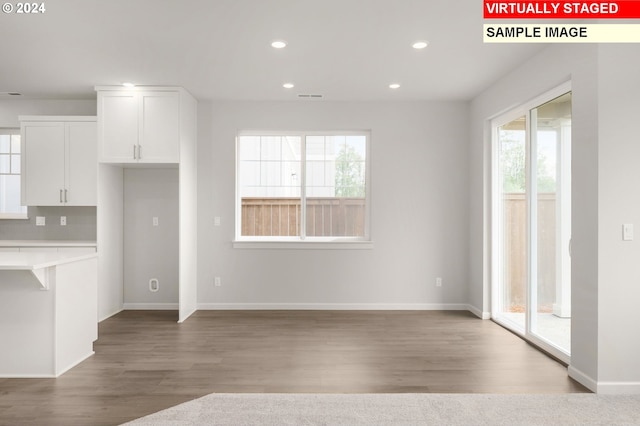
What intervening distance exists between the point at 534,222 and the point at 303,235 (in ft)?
9.15

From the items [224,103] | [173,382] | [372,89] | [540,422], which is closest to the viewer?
[540,422]

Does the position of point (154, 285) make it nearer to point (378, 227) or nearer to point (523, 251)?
point (378, 227)

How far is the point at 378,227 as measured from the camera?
5418 mm

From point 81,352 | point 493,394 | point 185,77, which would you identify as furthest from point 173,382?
point 185,77

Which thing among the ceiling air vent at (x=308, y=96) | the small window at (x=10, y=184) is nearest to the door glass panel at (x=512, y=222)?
the ceiling air vent at (x=308, y=96)

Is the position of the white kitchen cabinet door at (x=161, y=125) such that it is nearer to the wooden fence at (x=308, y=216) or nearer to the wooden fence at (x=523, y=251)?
the wooden fence at (x=308, y=216)

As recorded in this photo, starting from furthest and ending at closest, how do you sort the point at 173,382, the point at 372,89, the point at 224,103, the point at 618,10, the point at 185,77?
the point at 224,103 < the point at 372,89 < the point at 185,77 < the point at 173,382 < the point at 618,10

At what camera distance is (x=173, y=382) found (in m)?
3.03

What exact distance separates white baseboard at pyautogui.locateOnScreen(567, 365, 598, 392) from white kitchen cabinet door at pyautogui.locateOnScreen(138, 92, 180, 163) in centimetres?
433

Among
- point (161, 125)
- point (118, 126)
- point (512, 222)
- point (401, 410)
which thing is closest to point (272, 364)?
point (401, 410)

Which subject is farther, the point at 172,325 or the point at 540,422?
the point at 172,325

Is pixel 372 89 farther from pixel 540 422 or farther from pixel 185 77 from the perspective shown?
pixel 540 422

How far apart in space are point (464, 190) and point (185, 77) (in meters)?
3.68

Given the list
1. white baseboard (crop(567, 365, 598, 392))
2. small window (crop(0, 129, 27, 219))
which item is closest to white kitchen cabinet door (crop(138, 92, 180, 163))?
small window (crop(0, 129, 27, 219))
